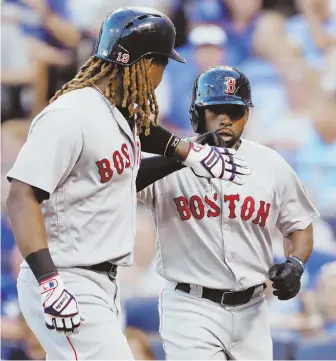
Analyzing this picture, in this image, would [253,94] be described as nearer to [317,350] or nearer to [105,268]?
[317,350]

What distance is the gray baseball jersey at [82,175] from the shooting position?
2262mm

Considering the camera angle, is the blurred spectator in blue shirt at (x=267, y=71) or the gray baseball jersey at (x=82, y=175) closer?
the gray baseball jersey at (x=82, y=175)

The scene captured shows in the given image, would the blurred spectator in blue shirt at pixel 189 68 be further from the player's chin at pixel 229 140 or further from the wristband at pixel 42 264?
the wristband at pixel 42 264

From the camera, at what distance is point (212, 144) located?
3.10 m

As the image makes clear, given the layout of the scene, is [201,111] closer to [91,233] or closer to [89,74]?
[89,74]

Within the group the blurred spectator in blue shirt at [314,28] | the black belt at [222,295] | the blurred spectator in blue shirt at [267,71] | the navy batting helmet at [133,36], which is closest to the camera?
the navy batting helmet at [133,36]

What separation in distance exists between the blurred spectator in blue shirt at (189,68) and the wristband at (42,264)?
145 inches

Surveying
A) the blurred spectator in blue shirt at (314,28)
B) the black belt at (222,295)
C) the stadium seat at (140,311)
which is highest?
the blurred spectator in blue shirt at (314,28)

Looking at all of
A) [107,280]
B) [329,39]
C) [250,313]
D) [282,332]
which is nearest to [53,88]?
[329,39]

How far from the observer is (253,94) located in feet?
19.3

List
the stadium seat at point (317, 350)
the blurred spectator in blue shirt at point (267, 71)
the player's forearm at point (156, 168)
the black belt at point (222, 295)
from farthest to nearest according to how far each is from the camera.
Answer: the blurred spectator in blue shirt at point (267, 71) < the stadium seat at point (317, 350) < the black belt at point (222, 295) < the player's forearm at point (156, 168)

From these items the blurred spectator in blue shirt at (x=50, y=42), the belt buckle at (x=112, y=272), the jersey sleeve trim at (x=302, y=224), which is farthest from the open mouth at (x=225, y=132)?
the blurred spectator in blue shirt at (x=50, y=42)

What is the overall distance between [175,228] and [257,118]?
272cm

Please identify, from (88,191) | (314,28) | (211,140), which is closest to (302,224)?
(211,140)
